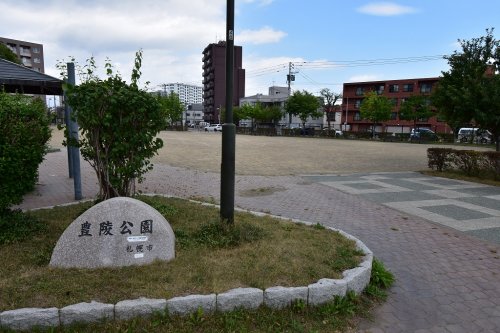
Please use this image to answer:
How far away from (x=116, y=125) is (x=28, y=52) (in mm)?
89266

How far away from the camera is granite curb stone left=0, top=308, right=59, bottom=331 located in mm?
2701

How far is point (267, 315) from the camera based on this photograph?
3068 mm

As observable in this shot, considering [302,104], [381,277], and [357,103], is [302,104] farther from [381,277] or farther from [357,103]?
[381,277]

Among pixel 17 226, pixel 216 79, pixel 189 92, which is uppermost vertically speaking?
pixel 189 92

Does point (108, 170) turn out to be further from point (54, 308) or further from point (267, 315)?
point (267, 315)

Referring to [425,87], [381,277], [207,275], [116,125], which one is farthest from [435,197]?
[425,87]

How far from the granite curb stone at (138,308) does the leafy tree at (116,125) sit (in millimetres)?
2489

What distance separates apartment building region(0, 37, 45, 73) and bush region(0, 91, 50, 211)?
8234 centimetres

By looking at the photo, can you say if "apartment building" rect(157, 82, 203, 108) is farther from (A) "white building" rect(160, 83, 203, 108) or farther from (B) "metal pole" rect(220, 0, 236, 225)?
(B) "metal pole" rect(220, 0, 236, 225)

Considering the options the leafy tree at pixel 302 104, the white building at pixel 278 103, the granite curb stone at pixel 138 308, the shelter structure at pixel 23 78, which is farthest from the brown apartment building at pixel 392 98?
the granite curb stone at pixel 138 308

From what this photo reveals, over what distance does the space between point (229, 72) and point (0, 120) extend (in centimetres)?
264

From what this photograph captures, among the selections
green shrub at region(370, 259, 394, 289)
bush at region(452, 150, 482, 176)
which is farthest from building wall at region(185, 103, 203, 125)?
green shrub at region(370, 259, 394, 289)

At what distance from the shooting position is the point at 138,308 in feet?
9.42

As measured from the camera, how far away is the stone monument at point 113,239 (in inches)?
139
